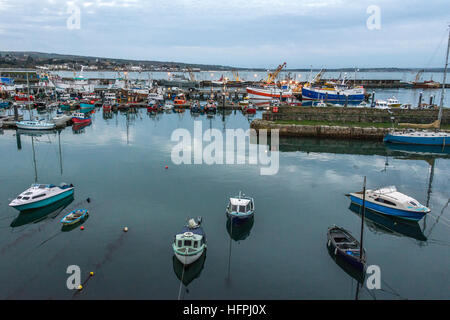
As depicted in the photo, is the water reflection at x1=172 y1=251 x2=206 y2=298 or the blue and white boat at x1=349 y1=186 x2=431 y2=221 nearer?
the water reflection at x1=172 y1=251 x2=206 y2=298

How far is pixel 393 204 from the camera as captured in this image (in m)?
23.3

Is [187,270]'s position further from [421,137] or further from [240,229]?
[421,137]

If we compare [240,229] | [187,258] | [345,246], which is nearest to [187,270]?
[187,258]

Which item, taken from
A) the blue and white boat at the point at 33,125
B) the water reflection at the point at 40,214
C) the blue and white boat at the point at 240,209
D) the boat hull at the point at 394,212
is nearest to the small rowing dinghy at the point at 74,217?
the water reflection at the point at 40,214


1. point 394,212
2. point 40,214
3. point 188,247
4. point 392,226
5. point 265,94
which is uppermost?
point 265,94

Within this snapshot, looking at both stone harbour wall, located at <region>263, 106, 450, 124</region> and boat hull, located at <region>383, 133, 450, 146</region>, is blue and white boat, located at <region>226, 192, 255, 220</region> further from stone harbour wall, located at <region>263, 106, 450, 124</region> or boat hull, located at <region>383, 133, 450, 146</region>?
stone harbour wall, located at <region>263, 106, 450, 124</region>

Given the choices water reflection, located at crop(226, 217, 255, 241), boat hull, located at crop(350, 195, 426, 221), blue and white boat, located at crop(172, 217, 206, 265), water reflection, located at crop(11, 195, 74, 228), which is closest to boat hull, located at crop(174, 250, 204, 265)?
blue and white boat, located at crop(172, 217, 206, 265)

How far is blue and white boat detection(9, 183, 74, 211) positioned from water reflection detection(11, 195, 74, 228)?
33 cm

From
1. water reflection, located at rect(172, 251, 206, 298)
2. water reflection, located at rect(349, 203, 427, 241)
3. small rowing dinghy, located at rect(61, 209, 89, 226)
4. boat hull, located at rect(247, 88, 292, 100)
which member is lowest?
water reflection, located at rect(172, 251, 206, 298)

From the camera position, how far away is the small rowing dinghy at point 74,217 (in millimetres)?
21509

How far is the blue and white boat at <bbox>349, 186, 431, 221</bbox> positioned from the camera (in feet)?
73.7

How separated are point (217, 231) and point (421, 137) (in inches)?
1476
